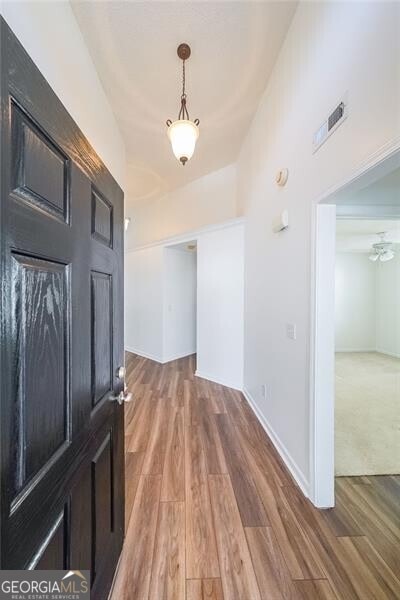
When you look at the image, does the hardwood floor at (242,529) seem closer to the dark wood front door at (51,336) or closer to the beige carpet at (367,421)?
the beige carpet at (367,421)

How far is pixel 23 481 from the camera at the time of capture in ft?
1.75

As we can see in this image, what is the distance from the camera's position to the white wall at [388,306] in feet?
18.0

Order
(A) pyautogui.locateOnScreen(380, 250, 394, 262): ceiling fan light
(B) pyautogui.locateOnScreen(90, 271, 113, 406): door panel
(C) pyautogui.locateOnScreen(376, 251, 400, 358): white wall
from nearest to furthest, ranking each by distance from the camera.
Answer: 1. (B) pyautogui.locateOnScreen(90, 271, 113, 406): door panel
2. (A) pyautogui.locateOnScreen(380, 250, 394, 262): ceiling fan light
3. (C) pyautogui.locateOnScreen(376, 251, 400, 358): white wall

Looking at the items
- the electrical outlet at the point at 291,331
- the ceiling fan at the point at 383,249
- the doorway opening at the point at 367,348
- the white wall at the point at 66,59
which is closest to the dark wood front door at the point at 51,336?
the white wall at the point at 66,59

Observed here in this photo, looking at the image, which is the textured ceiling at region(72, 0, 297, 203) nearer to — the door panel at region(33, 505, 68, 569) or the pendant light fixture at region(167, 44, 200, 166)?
the pendant light fixture at region(167, 44, 200, 166)

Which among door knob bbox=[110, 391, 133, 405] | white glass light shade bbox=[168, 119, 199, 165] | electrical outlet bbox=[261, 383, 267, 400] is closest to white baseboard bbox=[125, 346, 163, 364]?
electrical outlet bbox=[261, 383, 267, 400]

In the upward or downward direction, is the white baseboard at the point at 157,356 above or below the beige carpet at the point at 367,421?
above

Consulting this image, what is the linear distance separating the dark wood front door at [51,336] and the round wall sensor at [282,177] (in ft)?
5.16

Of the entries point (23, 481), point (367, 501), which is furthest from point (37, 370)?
point (367, 501)

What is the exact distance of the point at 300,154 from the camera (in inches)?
70.9

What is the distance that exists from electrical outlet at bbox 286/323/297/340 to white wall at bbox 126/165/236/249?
2488 millimetres

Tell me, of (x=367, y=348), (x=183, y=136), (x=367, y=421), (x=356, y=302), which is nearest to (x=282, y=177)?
(x=183, y=136)

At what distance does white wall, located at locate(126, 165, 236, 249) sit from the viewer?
13.5ft

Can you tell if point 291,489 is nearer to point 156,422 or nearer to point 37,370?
point 156,422
